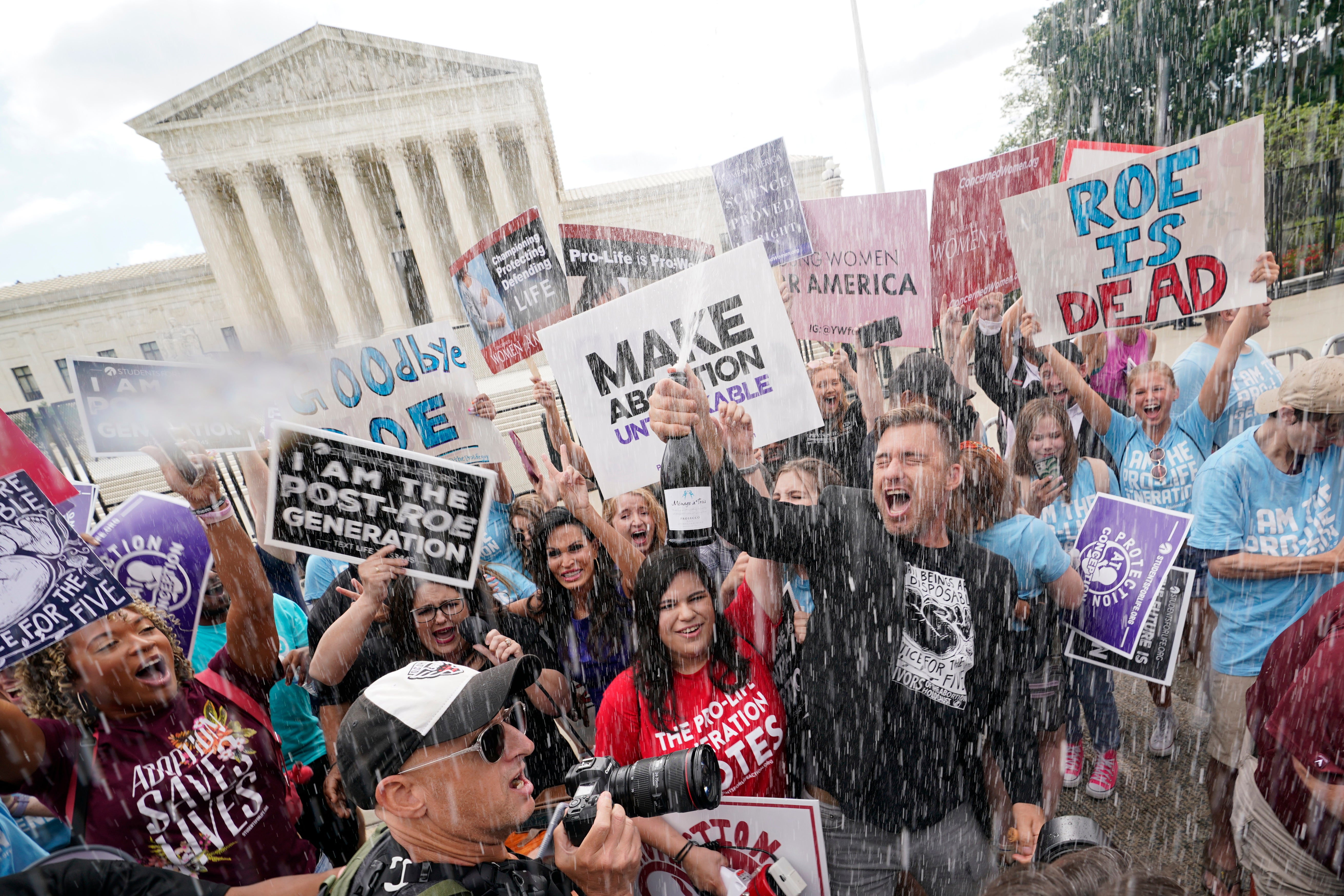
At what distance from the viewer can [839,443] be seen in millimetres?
4320

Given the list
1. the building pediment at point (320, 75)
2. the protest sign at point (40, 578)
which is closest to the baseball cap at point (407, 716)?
the protest sign at point (40, 578)

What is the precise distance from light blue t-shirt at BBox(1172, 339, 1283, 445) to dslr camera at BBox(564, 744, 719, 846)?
3141 mm

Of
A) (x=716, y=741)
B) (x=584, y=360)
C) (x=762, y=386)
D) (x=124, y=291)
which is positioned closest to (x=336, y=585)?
(x=584, y=360)

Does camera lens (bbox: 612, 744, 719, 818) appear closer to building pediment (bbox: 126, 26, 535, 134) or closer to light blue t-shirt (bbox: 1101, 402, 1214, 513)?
light blue t-shirt (bbox: 1101, 402, 1214, 513)

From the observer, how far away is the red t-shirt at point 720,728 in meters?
2.08

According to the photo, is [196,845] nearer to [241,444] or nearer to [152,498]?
[152,498]

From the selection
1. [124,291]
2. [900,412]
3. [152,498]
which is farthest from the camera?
[124,291]

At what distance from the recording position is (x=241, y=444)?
3549 mm

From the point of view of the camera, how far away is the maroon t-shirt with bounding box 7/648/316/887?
2021 millimetres

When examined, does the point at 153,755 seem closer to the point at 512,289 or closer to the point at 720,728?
the point at 720,728

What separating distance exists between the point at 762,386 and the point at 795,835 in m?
1.66

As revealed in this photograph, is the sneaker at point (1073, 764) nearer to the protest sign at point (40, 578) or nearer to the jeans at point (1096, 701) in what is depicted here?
the jeans at point (1096, 701)

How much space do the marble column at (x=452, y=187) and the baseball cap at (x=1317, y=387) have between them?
2544cm

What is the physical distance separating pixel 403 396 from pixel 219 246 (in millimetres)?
26762
